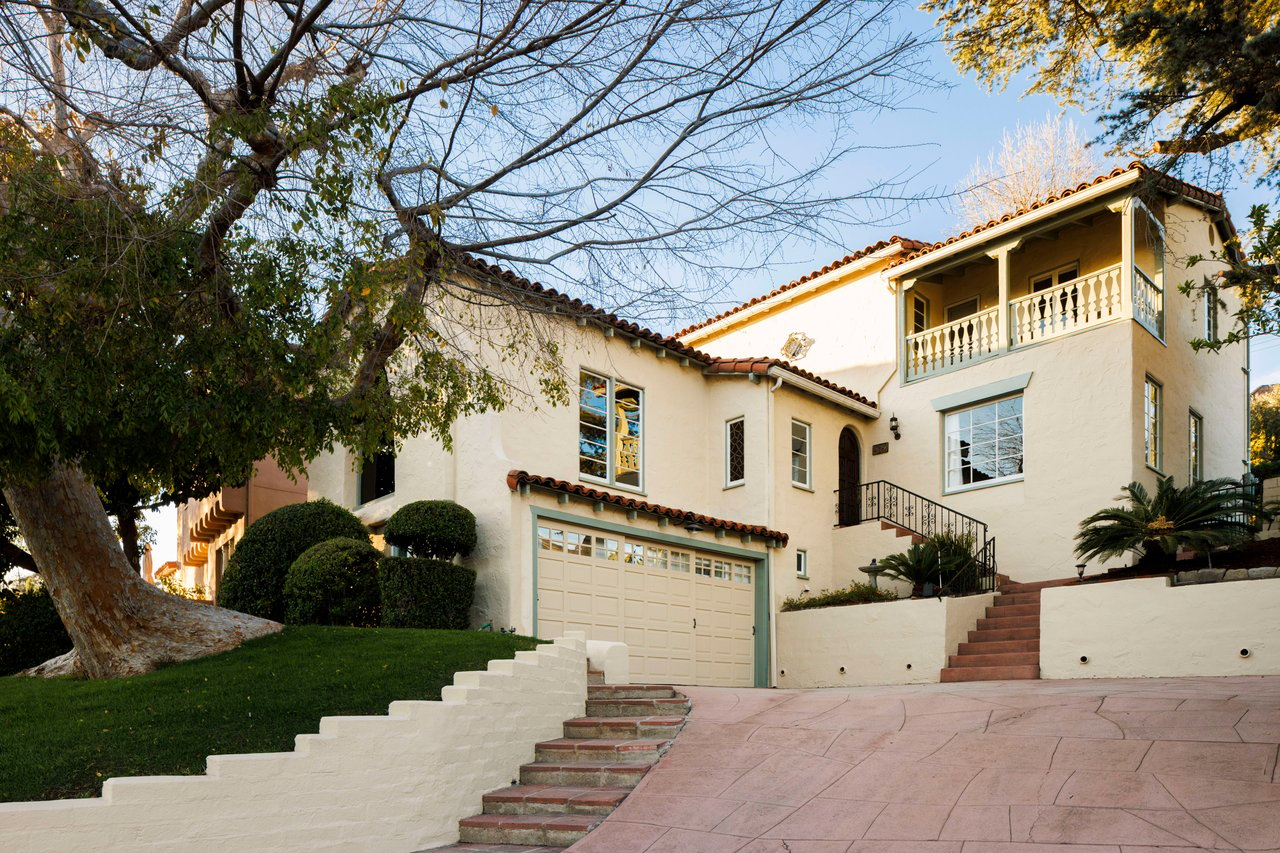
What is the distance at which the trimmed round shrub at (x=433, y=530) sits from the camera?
13.8 meters

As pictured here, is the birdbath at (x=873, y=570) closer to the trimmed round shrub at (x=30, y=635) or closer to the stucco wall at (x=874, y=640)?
the stucco wall at (x=874, y=640)

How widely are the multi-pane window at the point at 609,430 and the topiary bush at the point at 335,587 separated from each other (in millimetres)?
3617

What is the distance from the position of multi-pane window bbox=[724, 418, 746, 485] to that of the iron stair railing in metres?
2.31

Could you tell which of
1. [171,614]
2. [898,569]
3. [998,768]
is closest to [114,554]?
[171,614]

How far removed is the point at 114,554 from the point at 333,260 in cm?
516

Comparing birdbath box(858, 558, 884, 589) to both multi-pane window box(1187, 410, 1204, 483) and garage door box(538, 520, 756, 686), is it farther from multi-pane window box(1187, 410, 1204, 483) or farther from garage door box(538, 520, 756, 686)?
multi-pane window box(1187, 410, 1204, 483)

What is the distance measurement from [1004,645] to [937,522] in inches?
163

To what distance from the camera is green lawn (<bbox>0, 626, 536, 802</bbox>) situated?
8.01m

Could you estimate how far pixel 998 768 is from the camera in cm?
809

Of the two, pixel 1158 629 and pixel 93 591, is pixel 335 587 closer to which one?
pixel 93 591

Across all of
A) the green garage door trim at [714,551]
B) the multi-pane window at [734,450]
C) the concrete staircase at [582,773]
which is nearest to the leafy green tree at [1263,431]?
the multi-pane window at [734,450]

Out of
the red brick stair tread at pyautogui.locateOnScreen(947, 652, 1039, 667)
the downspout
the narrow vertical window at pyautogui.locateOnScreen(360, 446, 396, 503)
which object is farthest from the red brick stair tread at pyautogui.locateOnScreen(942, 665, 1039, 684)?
the narrow vertical window at pyautogui.locateOnScreen(360, 446, 396, 503)

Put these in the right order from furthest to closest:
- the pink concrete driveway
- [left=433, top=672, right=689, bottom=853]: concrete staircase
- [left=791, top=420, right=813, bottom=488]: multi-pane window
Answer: [left=791, top=420, right=813, bottom=488]: multi-pane window → [left=433, top=672, right=689, bottom=853]: concrete staircase → the pink concrete driveway

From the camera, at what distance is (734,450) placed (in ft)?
60.7
